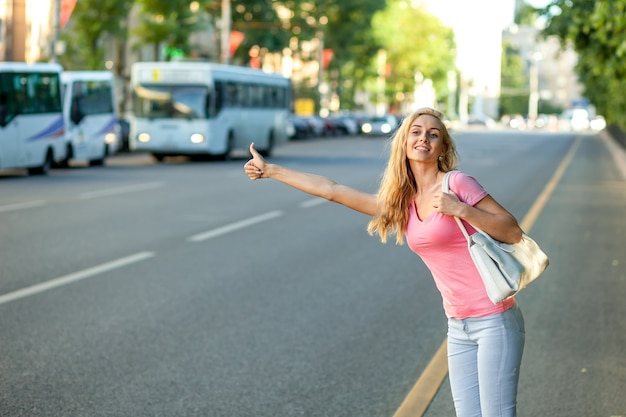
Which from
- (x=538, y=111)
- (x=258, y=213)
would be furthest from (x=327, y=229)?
(x=538, y=111)

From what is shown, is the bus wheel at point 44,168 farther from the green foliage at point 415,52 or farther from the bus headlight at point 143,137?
the green foliage at point 415,52

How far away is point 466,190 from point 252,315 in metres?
5.15

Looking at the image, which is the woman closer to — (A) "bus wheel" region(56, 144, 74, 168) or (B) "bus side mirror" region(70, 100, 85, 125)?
(A) "bus wheel" region(56, 144, 74, 168)

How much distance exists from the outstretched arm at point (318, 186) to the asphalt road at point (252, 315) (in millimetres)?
1794

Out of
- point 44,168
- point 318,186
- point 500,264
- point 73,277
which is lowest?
point 44,168

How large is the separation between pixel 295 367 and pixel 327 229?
8.79 meters

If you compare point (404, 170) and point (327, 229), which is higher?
point (404, 170)

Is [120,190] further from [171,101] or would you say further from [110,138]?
[110,138]

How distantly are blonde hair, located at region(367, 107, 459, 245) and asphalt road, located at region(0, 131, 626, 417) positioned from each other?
6.74 feet

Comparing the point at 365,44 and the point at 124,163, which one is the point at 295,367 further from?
the point at 365,44

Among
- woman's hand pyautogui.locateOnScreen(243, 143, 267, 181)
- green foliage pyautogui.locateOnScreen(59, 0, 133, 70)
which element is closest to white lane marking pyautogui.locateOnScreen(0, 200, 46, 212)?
woman's hand pyautogui.locateOnScreen(243, 143, 267, 181)

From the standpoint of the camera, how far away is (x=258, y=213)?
719 inches

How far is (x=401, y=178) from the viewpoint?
4.41 metres

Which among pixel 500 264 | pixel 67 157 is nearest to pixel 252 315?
pixel 500 264
